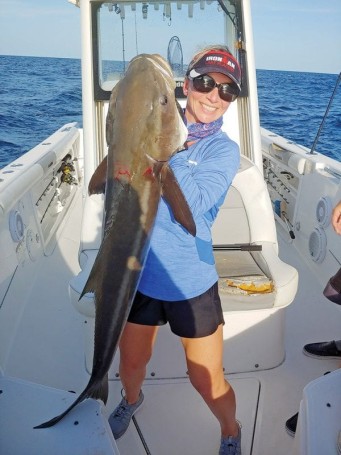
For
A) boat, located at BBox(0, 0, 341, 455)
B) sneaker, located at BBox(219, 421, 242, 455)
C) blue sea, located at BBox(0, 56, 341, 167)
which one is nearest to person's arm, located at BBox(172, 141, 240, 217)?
boat, located at BBox(0, 0, 341, 455)

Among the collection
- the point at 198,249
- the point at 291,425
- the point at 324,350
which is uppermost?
the point at 198,249

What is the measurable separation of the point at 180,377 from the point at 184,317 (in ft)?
3.99

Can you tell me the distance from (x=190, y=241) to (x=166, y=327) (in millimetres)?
1163

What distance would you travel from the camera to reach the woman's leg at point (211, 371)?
216 centimetres

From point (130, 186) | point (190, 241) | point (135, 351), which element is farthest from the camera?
point (135, 351)

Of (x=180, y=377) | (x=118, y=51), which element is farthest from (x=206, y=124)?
(x=118, y=51)

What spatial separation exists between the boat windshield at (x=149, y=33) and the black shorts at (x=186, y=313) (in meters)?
2.60

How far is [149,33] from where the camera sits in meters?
4.23

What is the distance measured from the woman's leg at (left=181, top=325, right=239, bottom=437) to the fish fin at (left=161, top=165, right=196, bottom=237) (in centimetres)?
68

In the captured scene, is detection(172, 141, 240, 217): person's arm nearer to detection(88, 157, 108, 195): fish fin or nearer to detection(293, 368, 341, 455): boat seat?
detection(88, 157, 108, 195): fish fin

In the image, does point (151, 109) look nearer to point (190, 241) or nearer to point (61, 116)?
point (190, 241)

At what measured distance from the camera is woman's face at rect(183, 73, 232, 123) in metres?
1.99

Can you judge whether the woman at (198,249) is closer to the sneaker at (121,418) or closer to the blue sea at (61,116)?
the sneaker at (121,418)

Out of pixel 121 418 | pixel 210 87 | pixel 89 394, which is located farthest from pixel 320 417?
pixel 210 87
